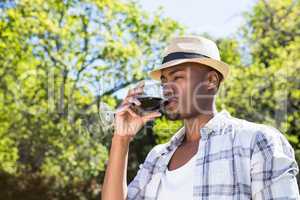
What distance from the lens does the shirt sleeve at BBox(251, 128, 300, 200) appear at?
2.02m

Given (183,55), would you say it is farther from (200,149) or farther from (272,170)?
(272,170)

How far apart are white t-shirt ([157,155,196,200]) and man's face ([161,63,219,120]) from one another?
0.22 meters

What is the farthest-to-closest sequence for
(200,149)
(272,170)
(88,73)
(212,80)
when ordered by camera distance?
(88,73) → (212,80) → (200,149) → (272,170)

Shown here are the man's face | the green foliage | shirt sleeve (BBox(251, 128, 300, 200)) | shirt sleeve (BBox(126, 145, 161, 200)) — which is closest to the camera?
shirt sleeve (BBox(251, 128, 300, 200))

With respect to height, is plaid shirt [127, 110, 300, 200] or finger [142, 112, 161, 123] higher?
finger [142, 112, 161, 123]

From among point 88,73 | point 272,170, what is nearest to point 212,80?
point 272,170

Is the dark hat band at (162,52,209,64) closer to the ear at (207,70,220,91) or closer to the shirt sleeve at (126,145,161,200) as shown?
the ear at (207,70,220,91)

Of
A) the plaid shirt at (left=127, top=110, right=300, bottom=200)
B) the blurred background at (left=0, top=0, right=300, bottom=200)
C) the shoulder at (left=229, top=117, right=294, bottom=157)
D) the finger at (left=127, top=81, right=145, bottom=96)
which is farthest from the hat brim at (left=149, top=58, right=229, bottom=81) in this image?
the blurred background at (left=0, top=0, right=300, bottom=200)

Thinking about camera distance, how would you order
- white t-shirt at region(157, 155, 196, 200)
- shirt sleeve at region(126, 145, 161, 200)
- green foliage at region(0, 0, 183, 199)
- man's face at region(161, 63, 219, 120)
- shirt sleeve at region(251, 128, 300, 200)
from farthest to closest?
green foliage at region(0, 0, 183, 199), shirt sleeve at region(126, 145, 161, 200), man's face at region(161, 63, 219, 120), white t-shirt at region(157, 155, 196, 200), shirt sleeve at region(251, 128, 300, 200)

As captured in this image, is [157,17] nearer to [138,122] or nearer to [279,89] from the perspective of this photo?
[279,89]

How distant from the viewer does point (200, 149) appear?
2275mm

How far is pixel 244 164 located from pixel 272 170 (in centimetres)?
11

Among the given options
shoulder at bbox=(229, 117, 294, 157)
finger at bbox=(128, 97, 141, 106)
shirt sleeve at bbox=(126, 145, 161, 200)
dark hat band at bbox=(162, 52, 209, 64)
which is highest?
dark hat band at bbox=(162, 52, 209, 64)

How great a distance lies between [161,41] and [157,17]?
55 centimetres
